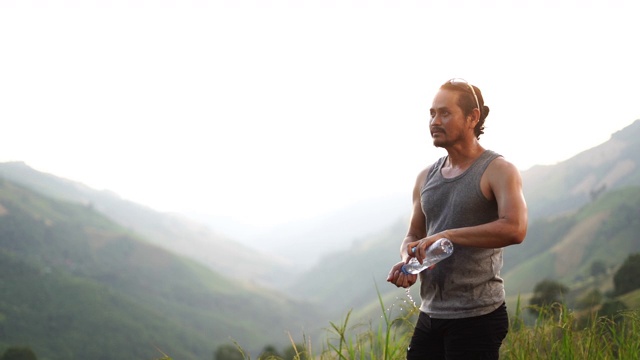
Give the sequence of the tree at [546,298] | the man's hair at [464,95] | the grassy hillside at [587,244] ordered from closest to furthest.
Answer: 1. the man's hair at [464,95]
2. the tree at [546,298]
3. the grassy hillside at [587,244]

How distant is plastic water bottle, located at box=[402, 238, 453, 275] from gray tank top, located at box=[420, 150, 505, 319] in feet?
0.27

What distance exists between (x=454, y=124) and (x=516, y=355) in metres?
2.42

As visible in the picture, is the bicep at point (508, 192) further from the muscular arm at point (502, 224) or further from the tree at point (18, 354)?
the tree at point (18, 354)

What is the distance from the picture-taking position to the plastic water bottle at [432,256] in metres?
3.26

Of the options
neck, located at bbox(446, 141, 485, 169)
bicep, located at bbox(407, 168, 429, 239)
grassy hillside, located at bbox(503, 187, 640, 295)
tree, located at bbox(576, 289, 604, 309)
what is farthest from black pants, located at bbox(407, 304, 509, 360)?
grassy hillside, located at bbox(503, 187, 640, 295)

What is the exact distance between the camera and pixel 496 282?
3416mm

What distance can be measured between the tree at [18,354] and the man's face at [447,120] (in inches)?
5125

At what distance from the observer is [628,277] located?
73.5m

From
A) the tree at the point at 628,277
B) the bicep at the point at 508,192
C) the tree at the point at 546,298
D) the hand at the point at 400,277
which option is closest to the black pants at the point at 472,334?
the hand at the point at 400,277

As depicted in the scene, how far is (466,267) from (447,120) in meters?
0.90

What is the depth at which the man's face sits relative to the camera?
3.57 metres

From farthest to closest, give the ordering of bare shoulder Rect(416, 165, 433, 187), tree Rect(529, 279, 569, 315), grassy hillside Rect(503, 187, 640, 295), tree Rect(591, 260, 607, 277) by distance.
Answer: grassy hillside Rect(503, 187, 640, 295) → tree Rect(591, 260, 607, 277) → tree Rect(529, 279, 569, 315) → bare shoulder Rect(416, 165, 433, 187)

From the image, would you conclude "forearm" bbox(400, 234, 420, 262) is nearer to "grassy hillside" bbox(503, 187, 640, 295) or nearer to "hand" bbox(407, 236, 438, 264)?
"hand" bbox(407, 236, 438, 264)

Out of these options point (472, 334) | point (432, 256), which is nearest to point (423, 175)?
point (432, 256)
